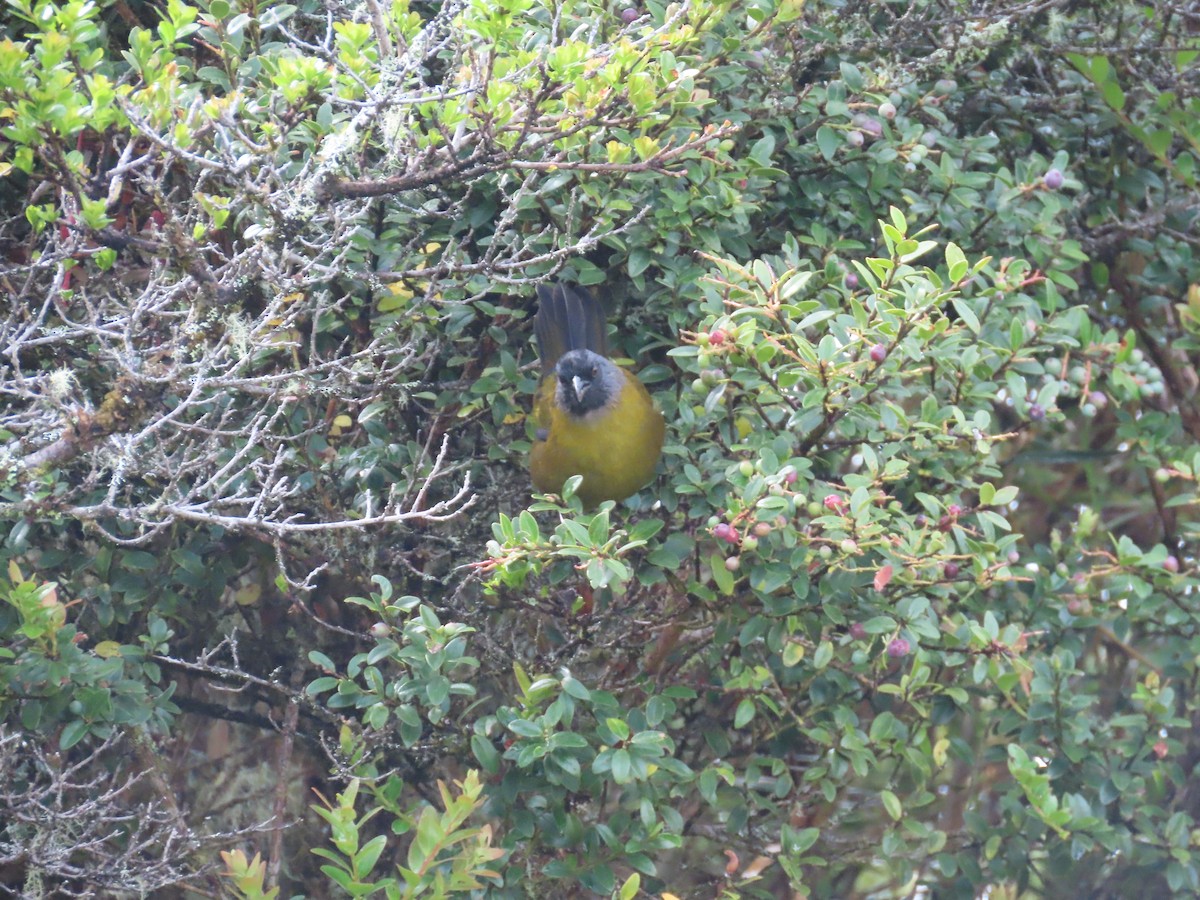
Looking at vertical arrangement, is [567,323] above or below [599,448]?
above

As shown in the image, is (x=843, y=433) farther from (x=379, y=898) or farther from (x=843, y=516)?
(x=379, y=898)

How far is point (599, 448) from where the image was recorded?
3.17 metres

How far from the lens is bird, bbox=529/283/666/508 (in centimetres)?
315

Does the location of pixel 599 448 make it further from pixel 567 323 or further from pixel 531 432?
pixel 567 323

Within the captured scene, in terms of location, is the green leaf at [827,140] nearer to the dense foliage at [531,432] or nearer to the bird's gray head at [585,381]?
the dense foliage at [531,432]

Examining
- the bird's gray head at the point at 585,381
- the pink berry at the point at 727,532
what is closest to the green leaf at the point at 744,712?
the pink berry at the point at 727,532

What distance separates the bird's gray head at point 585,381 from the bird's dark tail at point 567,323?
0.08ft

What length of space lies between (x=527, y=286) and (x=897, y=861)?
72.8 inches

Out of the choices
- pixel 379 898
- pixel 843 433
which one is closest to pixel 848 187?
pixel 843 433

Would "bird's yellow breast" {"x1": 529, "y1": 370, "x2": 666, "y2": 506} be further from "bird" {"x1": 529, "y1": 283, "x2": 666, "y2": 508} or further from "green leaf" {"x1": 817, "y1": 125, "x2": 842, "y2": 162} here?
"green leaf" {"x1": 817, "y1": 125, "x2": 842, "y2": 162}

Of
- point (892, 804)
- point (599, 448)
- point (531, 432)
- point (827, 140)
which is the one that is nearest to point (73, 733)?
point (531, 432)

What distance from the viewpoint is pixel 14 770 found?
2.68 meters

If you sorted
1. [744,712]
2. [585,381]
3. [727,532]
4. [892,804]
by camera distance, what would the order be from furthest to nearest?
[585,381]
[892,804]
[744,712]
[727,532]

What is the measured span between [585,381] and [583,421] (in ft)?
0.69
